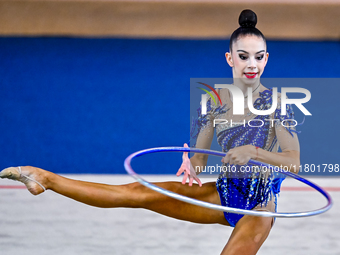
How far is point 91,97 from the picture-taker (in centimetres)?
438

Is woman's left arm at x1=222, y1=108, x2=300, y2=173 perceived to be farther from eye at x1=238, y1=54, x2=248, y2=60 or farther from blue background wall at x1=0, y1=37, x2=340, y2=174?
blue background wall at x1=0, y1=37, x2=340, y2=174

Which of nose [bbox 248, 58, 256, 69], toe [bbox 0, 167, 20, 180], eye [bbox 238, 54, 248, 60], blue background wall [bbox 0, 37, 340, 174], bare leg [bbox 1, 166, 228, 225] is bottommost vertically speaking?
bare leg [bbox 1, 166, 228, 225]

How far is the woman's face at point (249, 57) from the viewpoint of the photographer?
1622 mm

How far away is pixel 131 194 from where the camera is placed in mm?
1708

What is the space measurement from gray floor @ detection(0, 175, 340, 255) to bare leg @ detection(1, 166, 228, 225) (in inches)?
30.2

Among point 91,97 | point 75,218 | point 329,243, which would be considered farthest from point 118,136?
point 329,243

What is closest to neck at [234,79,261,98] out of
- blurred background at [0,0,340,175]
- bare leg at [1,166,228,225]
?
bare leg at [1,166,228,225]

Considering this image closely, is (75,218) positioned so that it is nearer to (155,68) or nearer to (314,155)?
(155,68)

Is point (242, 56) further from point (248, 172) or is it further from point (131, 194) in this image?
point (131, 194)

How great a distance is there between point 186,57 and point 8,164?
2047 mm

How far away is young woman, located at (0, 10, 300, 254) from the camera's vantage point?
159cm

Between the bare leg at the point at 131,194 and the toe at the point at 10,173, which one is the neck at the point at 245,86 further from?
the toe at the point at 10,173

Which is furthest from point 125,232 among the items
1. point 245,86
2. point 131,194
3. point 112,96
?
point 112,96

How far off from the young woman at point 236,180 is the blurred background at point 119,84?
257cm
